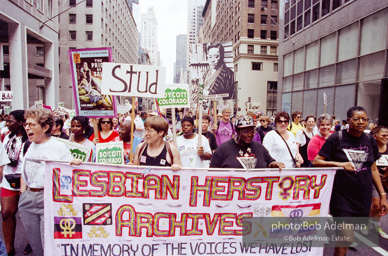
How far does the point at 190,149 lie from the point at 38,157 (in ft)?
7.98

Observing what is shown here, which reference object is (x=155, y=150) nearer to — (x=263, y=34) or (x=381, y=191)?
(x=381, y=191)

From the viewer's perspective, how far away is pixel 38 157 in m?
3.15

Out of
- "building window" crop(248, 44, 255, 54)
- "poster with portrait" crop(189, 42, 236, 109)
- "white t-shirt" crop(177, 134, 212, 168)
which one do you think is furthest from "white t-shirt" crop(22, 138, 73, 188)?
"building window" crop(248, 44, 255, 54)

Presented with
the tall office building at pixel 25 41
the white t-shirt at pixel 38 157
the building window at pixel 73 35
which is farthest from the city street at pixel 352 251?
the building window at pixel 73 35

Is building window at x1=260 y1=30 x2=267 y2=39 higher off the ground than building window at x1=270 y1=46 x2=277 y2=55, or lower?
higher

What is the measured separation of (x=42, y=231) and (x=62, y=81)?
1739 inches

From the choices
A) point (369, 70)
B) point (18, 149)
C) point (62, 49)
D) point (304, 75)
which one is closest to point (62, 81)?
point (62, 49)

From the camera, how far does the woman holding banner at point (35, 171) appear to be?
3.12 meters

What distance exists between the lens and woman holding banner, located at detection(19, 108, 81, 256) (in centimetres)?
312

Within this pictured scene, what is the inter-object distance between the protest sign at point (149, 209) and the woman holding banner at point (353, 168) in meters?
0.84

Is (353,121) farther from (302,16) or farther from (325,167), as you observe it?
(302,16)

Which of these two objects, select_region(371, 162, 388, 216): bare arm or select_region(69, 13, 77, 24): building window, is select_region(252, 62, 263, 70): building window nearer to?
select_region(69, 13, 77, 24): building window

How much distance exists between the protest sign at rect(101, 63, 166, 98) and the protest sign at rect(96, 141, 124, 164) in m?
0.79

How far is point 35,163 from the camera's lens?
3123 mm
